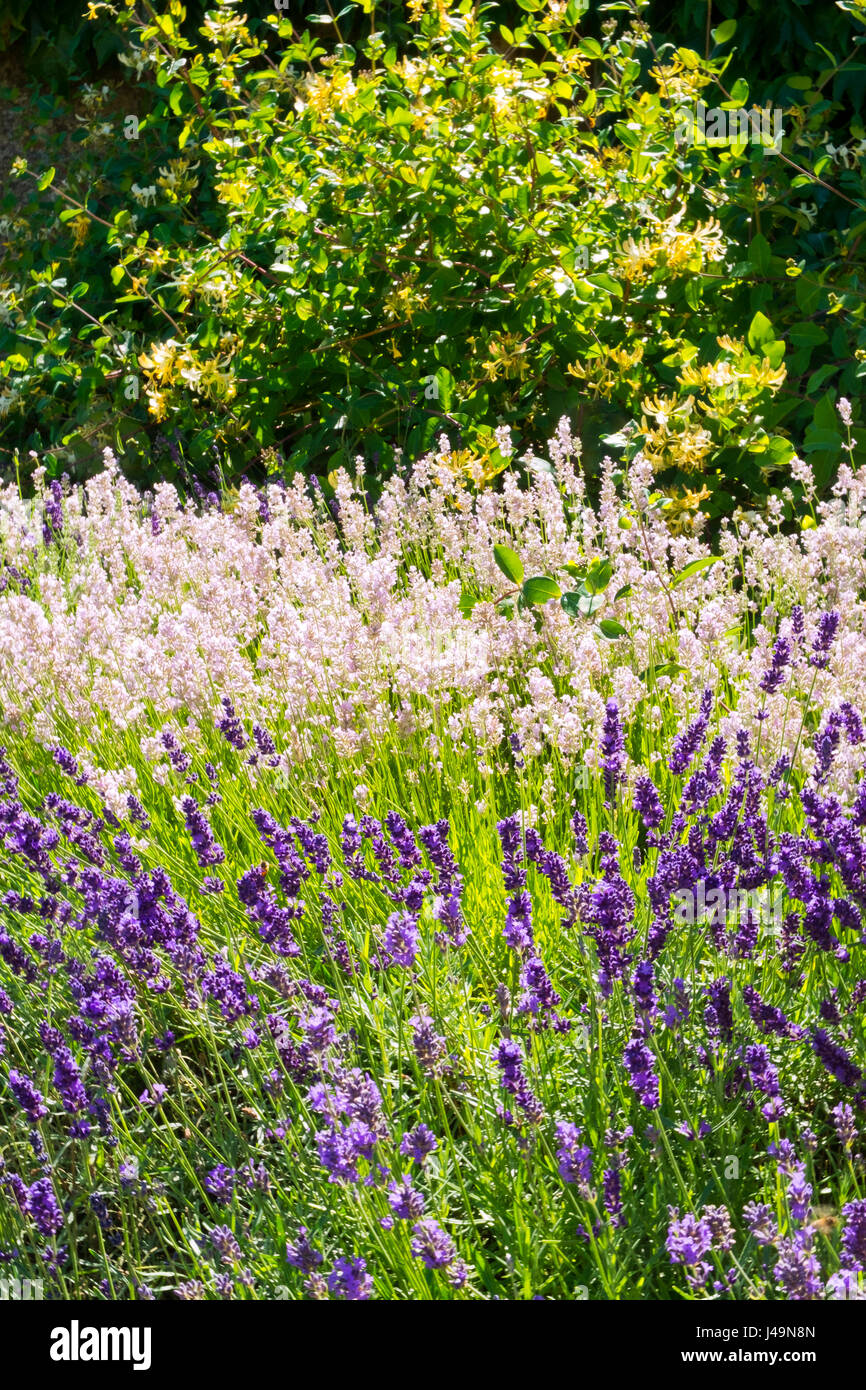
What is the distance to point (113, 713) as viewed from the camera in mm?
2953

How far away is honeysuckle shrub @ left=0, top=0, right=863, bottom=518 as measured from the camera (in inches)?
153

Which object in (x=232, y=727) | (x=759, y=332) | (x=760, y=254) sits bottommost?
(x=232, y=727)

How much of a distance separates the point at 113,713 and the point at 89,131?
546cm

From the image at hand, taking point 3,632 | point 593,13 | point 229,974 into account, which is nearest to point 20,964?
point 229,974

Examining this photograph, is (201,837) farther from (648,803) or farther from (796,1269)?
(796,1269)

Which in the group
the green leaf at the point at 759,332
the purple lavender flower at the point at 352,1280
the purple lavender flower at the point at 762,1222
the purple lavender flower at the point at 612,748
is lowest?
the purple lavender flower at the point at 352,1280

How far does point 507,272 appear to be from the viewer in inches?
172

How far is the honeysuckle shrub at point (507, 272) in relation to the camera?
3.88 m

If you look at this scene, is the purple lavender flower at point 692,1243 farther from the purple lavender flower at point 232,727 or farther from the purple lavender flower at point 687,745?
the purple lavender flower at point 232,727

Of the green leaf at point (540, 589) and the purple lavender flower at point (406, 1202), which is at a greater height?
the green leaf at point (540, 589)

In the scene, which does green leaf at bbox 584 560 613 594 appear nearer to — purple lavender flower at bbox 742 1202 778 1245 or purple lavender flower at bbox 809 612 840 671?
purple lavender flower at bbox 809 612 840 671

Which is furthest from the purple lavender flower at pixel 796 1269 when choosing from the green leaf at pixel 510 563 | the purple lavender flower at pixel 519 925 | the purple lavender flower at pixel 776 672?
the green leaf at pixel 510 563

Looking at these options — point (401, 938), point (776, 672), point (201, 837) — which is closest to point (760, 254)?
point (776, 672)

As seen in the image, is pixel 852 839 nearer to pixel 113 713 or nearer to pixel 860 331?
pixel 113 713
